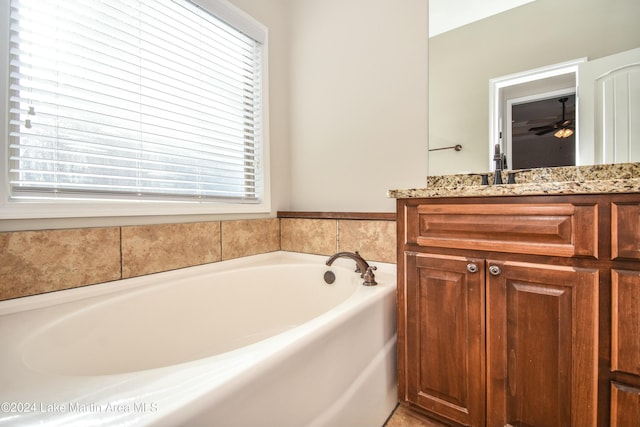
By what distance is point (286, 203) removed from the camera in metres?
2.08

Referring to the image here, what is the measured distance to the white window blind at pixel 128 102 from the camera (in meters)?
1.02

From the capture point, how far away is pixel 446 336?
1016mm

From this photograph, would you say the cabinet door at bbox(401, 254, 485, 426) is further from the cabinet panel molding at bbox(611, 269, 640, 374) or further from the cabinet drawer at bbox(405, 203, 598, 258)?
the cabinet panel molding at bbox(611, 269, 640, 374)

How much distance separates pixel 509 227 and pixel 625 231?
0.25 m

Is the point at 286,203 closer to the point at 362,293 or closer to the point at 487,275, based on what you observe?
the point at 362,293

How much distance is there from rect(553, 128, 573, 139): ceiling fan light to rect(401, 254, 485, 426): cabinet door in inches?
30.6

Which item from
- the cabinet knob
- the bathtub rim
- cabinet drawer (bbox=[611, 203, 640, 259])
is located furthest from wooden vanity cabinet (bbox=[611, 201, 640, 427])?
the bathtub rim

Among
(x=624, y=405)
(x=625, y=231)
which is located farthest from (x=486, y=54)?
(x=624, y=405)

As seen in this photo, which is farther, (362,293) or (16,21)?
(362,293)

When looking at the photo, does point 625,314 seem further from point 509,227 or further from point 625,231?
point 509,227

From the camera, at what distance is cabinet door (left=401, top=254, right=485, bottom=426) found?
0.95 meters

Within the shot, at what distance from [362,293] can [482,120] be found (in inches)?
42.7

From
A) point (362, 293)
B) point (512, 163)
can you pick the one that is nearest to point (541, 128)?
point (512, 163)

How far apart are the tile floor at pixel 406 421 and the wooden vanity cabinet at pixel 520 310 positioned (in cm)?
10
